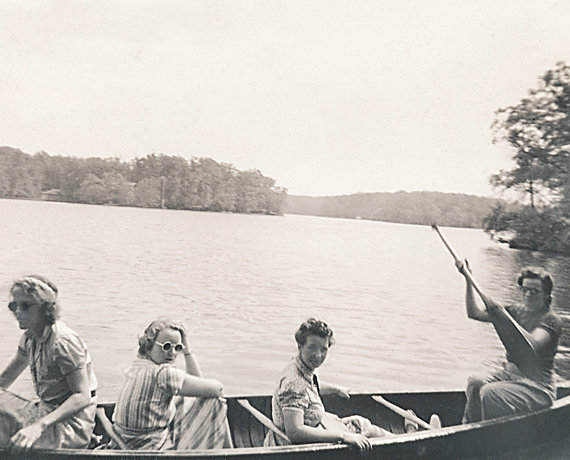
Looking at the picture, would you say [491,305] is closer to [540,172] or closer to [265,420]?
[265,420]

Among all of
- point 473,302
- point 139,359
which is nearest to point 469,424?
point 473,302

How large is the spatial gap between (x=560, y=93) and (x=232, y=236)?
16669 mm

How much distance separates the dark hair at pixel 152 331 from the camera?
294cm

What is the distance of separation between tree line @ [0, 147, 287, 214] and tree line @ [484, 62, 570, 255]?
10.5 meters

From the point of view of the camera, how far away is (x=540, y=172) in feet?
77.4

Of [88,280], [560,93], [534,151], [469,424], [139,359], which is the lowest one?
[88,280]

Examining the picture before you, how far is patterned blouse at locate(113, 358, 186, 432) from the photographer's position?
294cm

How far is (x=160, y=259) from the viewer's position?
81.7ft

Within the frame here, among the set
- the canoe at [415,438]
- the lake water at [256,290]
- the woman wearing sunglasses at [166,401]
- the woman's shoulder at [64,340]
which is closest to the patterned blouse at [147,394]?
the woman wearing sunglasses at [166,401]

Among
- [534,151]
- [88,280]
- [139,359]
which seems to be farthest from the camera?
[534,151]

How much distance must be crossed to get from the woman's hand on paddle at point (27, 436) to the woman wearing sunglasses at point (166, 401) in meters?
0.35

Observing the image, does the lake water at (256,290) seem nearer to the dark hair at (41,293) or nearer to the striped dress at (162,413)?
the striped dress at (162,413)

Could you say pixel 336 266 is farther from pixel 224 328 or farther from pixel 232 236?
pixel 224 328

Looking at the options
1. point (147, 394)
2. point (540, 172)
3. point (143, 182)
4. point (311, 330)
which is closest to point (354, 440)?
point (311, 330)
